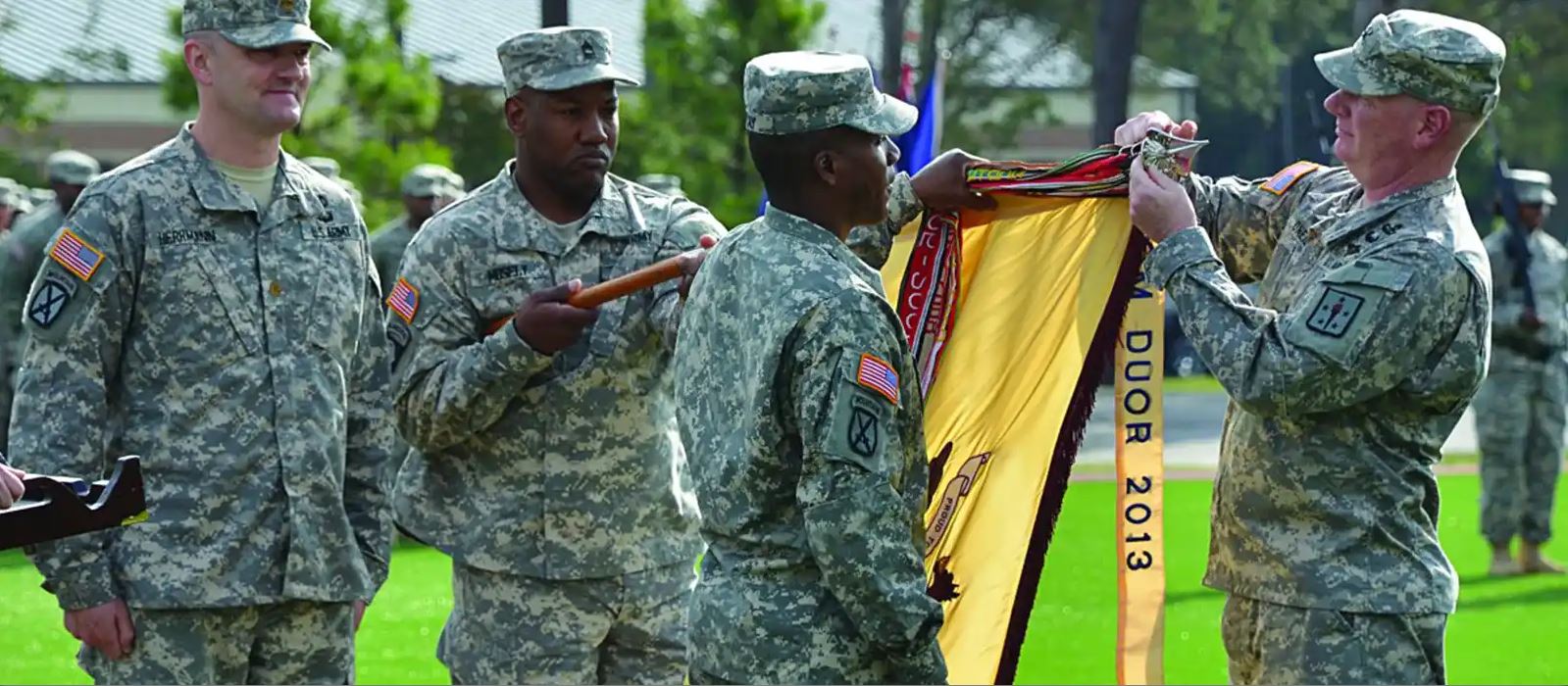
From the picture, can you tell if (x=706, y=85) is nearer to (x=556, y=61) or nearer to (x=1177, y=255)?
(x=556, y=61)

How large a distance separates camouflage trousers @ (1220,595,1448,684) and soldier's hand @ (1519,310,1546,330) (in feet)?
30.9

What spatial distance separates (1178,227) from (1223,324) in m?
0.27

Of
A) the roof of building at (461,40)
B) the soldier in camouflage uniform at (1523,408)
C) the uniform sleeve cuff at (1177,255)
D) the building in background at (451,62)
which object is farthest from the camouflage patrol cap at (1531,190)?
the roof of building at (461,40)

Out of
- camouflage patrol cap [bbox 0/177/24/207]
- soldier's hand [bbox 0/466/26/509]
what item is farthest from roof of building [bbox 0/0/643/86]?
soldier's hand [bbox 0/466/26/509]

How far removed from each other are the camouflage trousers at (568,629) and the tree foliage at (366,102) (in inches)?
505

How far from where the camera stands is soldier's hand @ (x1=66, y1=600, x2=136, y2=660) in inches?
215

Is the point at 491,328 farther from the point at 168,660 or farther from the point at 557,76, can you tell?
the point at 168,660

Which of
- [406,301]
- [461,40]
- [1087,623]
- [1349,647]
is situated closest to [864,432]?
[1349,647]

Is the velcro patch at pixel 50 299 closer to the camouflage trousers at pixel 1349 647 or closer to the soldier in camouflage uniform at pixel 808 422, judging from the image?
the soldier in camouflage uniform at pixel 808 422

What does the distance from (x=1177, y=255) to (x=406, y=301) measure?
2155mm

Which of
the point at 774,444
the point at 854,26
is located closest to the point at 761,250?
the point at 774,444

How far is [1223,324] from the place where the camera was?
4996 mm

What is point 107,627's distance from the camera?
18.0 ft

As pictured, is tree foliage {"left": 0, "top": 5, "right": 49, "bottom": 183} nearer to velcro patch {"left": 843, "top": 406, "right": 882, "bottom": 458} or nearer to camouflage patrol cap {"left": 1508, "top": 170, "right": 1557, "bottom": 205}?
camouflage patrol cap {"left": 1508, "top": 170, "right": 1557, "bottom": 205}
